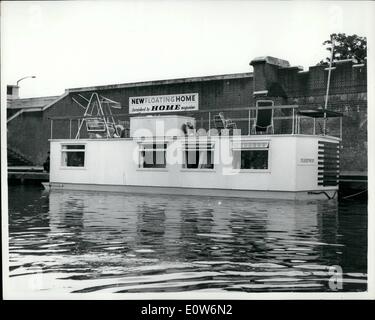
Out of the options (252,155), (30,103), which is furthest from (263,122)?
(30,103)

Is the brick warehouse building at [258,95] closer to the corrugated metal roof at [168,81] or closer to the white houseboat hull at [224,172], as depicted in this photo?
the corrugated metal roof at [168,81]

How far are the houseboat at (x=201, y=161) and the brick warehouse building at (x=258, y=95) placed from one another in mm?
1049

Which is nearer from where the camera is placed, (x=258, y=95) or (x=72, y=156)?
(x=72, y=156)

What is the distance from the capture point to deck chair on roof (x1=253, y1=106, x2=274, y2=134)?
19.1 m

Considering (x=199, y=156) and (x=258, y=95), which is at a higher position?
(x=258, y=95)

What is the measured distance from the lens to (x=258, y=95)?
27188 mm

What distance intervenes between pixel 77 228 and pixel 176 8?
547cm

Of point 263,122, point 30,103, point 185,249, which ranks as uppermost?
point 30,103

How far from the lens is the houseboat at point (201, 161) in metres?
18.0

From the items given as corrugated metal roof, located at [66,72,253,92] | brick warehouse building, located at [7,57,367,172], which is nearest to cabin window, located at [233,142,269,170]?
brick warehouse building, located at [7,57,367,172]

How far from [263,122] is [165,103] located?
11896 millimetres

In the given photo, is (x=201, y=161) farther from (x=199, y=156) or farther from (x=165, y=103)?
(x=165, y=103)
